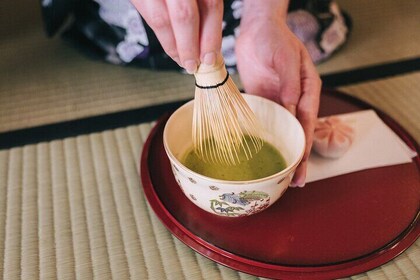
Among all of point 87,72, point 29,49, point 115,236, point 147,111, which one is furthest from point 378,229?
point 29,49

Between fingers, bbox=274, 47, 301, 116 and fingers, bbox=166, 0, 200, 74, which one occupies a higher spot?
fingers, bbox=166, 0, 200, 74

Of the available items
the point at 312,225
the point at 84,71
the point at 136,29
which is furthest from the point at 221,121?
the point at 84,71

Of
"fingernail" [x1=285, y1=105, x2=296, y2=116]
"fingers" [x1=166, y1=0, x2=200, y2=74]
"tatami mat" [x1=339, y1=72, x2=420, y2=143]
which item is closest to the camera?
"fingers" [x1=166, y1=0, x2=200, y2=74]

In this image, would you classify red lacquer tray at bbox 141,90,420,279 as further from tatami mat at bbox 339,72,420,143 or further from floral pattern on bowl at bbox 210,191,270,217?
tatami mat at bbox 339,72,420,143

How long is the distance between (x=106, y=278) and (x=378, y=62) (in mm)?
710

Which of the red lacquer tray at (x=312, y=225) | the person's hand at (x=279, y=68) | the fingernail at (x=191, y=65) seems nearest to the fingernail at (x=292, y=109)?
the person's hand at (x=279, y=68)

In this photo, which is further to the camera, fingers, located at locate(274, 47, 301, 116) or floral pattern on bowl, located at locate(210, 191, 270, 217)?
fingers, located at locate(274, 47, 301, 116)

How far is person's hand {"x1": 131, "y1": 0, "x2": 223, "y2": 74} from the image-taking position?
40 centimetres

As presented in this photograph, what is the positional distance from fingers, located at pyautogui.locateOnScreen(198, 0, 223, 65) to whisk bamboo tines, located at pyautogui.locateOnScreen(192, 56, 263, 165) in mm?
29

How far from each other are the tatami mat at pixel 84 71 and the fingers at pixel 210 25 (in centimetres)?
40

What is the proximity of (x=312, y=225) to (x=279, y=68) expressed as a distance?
0.24 meters

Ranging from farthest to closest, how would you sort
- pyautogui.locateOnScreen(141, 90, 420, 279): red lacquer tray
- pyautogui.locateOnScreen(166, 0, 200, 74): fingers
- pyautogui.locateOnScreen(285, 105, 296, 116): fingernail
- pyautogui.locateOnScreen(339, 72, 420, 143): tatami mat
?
pyautogui.locateOnScreen(339, 72, 420, 143): tatami mat < pyautogui.locateOnScreen(285, 105, 296, 116): fingernail < pyautogui.locateOnScreen(141, 90, 420, 279): red lacquer tray < pyautogui.locateOnScreen(166, 0, 200, 74): fingers

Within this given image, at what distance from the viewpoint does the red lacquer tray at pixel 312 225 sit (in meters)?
0.51

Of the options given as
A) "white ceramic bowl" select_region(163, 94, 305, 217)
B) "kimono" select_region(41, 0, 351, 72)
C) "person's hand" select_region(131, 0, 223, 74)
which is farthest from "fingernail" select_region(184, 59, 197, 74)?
"kimono" select_region(41, 0, 351, 72)
